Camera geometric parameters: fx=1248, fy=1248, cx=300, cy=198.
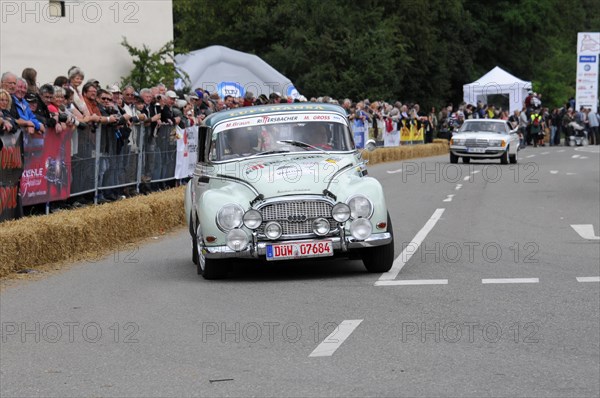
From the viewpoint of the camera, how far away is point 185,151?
2372 centimetres

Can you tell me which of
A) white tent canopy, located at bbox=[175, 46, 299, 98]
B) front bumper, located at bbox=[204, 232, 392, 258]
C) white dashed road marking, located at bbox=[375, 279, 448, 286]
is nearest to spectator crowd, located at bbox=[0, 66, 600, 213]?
front bumper, located at bbox=[204, 232, 392, 258]

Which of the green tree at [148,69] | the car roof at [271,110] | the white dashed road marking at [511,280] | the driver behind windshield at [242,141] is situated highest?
the green tree at [148,69]

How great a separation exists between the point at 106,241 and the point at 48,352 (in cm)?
750

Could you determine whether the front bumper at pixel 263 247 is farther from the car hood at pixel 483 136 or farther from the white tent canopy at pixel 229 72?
the white tent canopy at pixel 229 72

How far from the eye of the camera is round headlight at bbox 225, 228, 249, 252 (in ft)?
40.6

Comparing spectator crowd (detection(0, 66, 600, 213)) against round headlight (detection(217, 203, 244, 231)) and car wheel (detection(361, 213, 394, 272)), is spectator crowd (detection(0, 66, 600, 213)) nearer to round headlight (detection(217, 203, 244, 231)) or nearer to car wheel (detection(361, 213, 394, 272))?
round headlight (detection(217, 203, 244, 231))

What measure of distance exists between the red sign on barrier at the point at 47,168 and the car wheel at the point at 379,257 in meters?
5.12

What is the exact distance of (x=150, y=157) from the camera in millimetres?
21516

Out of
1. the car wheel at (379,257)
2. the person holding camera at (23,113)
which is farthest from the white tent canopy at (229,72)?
the car wheel at (379,257)

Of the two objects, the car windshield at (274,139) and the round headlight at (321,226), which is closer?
the round headlight at (321,226)

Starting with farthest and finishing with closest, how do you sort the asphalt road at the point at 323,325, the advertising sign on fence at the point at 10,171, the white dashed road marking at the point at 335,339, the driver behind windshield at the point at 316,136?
1. the advertising sign on fence at the point at 10,171
2. the driver behind windshield at the point at 316,136
3. the white dashed road marking at the point at 335,339
4. the asphalt road at the point at 323,325

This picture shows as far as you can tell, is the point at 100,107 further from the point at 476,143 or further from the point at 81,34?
the point at 476,143

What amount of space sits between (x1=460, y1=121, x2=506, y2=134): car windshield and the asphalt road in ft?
77.1

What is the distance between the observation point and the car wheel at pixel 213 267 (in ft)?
41.6
